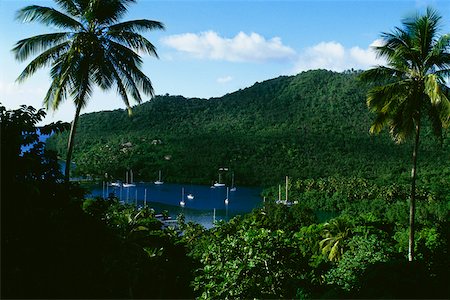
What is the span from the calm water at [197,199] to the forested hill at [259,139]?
177 inches

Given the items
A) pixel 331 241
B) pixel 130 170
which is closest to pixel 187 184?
pixel 130 170

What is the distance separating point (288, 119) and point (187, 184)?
3710 centimetres

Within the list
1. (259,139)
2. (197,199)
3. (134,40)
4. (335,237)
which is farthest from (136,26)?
(259,139)

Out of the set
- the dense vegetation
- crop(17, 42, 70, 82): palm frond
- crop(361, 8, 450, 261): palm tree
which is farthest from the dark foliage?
crop(361, 8, 450, 261): palm tree

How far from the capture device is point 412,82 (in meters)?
11.7

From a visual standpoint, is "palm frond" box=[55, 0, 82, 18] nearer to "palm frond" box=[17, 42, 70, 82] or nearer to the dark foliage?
"palm frond" box=[17, 42, 70, 82]

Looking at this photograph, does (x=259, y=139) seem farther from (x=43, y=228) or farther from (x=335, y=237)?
(x=43, y=228)

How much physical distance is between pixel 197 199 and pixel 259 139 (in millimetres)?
33593

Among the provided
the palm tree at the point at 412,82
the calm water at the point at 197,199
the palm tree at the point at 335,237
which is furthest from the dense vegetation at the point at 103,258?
the calm water at the point at 197,199

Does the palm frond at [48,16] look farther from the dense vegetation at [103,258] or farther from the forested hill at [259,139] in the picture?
the forested hill at [259,139]

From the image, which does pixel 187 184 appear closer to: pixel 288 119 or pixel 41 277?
pixel 288 119

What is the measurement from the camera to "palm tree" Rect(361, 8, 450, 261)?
11.5m

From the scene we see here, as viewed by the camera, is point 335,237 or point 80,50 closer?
point 80,50

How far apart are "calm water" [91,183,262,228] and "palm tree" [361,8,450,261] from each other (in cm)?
4469
